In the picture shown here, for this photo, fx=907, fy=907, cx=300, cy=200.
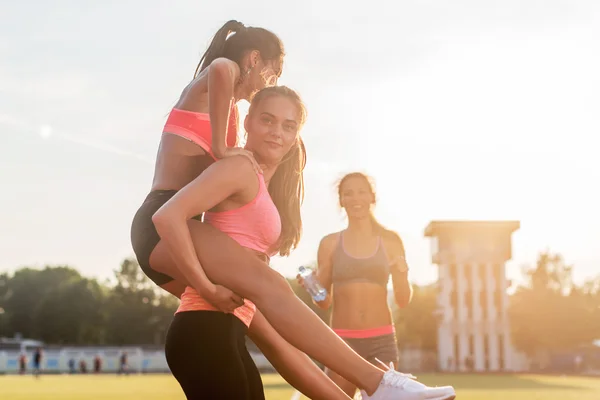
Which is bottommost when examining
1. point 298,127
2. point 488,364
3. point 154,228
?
point 488,364

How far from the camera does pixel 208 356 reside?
13.4 ft

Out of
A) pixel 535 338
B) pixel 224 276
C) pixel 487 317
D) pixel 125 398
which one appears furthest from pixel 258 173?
pixel 487 317

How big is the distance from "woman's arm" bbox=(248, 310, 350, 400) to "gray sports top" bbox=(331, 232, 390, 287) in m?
3.20

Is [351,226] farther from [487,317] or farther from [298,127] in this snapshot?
[487,317]

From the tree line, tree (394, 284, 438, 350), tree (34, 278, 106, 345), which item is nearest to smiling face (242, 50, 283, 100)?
the tree line

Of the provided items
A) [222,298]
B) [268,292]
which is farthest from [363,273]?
[222,298]

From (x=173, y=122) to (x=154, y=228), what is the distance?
2.46 ft

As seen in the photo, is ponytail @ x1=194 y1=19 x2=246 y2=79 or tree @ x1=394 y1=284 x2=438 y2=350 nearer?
ponytail @ x1=194 y1=19 x2=246 y2=79

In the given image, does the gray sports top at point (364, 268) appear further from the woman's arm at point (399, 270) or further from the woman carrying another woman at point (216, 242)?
the woman carrying another woman at point (216, 242)

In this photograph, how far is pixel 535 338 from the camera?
8362 centimetres

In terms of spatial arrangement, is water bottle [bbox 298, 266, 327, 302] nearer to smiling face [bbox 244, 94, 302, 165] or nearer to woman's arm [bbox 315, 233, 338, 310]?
woman's arm [bbox 315, 233, 338, 310]

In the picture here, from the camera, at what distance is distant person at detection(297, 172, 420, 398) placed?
25.5 feet

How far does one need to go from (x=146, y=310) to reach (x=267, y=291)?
95.4 m

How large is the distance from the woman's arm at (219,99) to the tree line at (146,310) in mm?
76688
